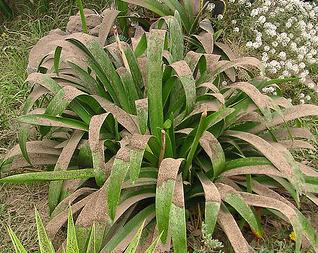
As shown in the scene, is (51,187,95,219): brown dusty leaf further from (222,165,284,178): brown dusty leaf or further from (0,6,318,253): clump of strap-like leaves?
(222,165,284,178): brown dusty leaf

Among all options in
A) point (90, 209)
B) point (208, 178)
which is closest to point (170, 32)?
point (208, 178)

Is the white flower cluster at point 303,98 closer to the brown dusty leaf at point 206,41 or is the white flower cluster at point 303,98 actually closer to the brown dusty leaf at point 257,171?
the brown dusty leaf at point 206,41

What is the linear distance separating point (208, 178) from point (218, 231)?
28cm

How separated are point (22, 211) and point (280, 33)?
2.02 metres

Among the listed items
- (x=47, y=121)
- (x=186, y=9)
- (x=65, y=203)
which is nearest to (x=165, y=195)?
(x=65, y=203)

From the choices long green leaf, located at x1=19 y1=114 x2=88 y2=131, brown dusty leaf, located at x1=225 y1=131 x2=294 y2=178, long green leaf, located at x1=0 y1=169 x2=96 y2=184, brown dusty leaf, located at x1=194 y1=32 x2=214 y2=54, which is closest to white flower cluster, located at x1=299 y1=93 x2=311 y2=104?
brown dusty leaf, located at x1=194 y1=32 x2=214 y2=54

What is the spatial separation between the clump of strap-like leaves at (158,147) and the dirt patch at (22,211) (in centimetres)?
15

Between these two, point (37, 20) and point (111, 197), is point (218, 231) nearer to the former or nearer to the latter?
point (111, 197)

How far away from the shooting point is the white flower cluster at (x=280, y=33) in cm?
372

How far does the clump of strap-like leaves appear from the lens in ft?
8.59

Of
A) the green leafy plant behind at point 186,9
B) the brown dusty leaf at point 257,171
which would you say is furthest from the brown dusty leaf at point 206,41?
the brown dusty leaf at point 257,171

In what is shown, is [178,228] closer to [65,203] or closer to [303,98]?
[65,203]

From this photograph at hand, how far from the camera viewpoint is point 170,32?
321 cm

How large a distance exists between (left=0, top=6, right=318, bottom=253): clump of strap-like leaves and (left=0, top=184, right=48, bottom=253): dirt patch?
15 cm
